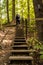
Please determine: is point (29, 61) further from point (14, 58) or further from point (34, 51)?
point (34, 51)

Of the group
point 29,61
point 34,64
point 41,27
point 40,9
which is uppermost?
point 40,9

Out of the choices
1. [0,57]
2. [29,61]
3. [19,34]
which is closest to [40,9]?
[19,34]

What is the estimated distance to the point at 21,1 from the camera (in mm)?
25859

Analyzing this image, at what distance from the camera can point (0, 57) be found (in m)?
7.47

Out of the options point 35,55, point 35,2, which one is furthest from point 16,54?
point 35,2

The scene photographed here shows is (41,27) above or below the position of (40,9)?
below

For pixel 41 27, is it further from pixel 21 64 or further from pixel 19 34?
pixel 21 64

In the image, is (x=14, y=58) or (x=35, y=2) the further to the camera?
(x=35, y=2)

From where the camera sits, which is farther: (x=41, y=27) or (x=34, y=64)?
(x=41, y=27)

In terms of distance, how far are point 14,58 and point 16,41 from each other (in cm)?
231

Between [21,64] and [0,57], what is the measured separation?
5.97ft

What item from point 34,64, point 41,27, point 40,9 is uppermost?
point 40,9

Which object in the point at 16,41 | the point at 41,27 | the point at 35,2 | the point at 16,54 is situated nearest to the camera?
the point at 16,54

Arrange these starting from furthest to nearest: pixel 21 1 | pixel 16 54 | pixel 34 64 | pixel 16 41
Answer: pixel 21 1, pixel 16 41, pixel 34 64, pixel 16 54
